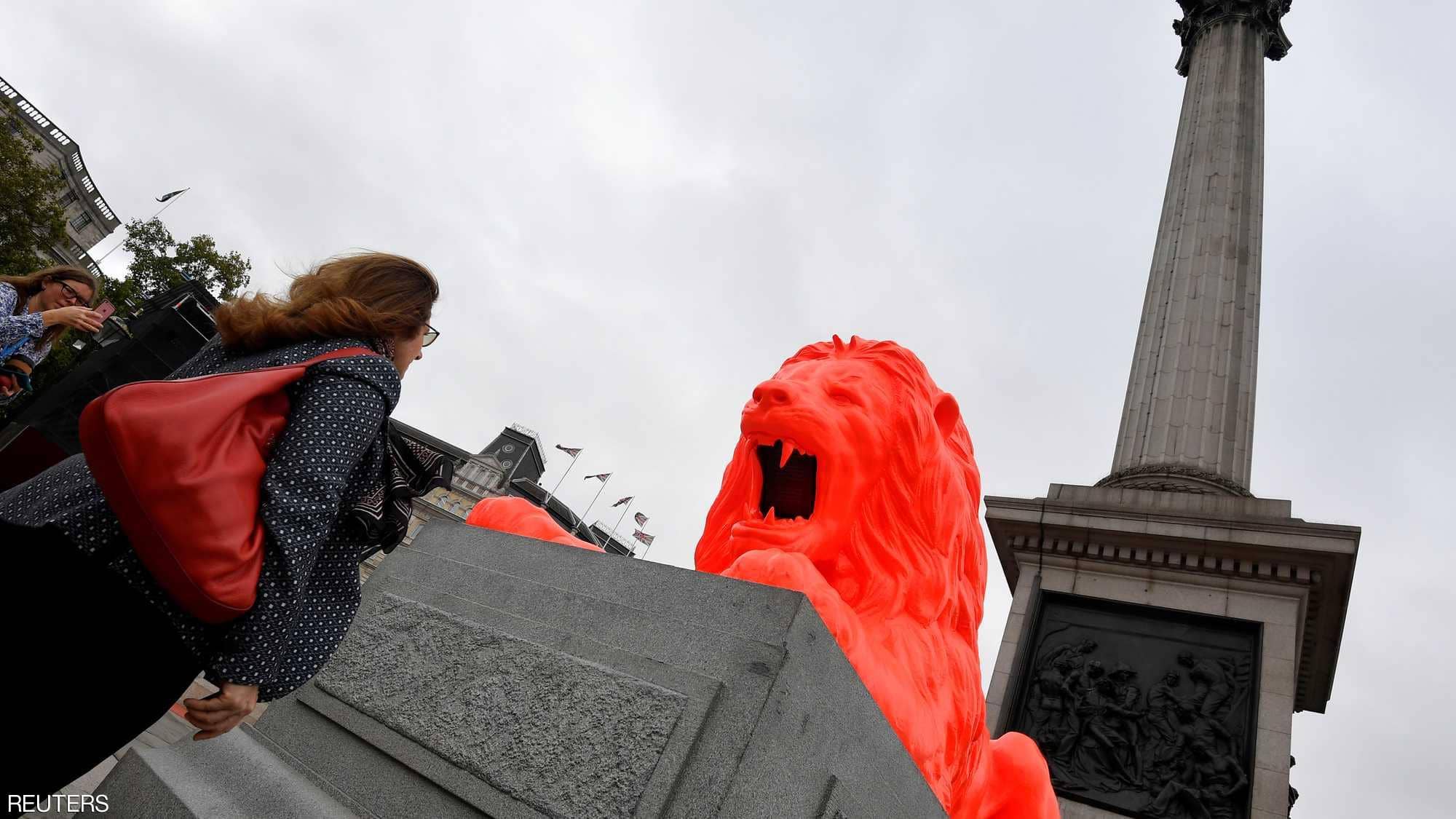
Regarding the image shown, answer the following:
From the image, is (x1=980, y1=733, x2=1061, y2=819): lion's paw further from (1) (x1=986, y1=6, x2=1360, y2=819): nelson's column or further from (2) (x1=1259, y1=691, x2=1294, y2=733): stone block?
(2) (x1=1259, y1=691, x2=1294, y2=733): stone block

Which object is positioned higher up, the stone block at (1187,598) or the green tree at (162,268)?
the green tree at (162,268)

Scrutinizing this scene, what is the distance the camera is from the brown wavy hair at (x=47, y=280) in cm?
389

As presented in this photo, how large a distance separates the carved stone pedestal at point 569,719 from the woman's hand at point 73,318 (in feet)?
6.75

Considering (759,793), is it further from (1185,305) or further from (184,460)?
(1185,305)

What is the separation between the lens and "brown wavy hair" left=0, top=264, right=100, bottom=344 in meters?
3.89

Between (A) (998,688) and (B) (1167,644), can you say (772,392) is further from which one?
(B) (1167,644)

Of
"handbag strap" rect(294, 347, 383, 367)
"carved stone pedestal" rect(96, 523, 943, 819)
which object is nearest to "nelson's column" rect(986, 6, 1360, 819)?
"carved stone pedestal" rect(96, 523, 943, 819)

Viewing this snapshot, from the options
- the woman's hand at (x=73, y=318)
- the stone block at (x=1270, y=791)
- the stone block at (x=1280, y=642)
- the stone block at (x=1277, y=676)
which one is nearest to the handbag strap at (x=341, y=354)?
the woman's hand at (x=73, y=318)

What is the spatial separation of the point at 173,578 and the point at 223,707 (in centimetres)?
31

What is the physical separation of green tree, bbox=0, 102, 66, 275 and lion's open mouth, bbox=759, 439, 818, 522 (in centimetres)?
1745

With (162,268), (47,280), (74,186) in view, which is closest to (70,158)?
(74,186)

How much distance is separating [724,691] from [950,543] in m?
1.60

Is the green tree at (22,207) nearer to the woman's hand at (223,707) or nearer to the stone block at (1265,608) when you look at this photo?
the woman's hand at (223,707)

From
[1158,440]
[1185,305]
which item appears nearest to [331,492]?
[1158,440]
